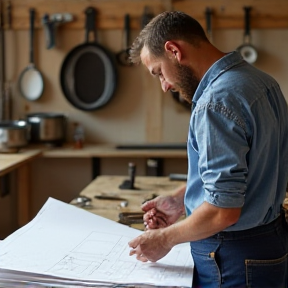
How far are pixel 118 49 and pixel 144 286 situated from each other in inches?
111

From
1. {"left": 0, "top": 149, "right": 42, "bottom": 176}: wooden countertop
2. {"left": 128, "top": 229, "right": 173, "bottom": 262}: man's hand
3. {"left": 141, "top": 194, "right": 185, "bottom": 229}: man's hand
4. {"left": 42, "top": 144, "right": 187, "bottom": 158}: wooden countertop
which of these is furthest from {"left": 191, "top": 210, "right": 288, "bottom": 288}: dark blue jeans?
{"left": 42, "top": 144, "right": 187, "bottom": 158}: wooden countertop

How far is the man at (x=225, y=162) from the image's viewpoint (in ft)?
3.56

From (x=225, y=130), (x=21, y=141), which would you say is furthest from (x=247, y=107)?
(x=21, y=141)

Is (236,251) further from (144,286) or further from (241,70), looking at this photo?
(241,70)

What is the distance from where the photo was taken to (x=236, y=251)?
121 cm

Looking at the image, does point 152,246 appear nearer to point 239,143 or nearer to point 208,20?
point 239,143

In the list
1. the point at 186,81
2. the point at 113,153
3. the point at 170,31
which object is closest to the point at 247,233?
the point at 186,81

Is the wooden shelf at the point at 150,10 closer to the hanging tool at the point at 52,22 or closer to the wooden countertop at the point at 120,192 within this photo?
the hanging tool at the point at 52,22

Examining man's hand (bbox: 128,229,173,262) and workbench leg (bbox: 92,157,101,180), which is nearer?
man's hand (bbox: 128,229,173,262)

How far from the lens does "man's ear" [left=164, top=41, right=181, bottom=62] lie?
1.21 meters

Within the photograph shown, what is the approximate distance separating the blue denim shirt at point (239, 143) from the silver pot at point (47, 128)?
2.51 m

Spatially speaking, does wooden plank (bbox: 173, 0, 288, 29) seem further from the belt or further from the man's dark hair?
the belt

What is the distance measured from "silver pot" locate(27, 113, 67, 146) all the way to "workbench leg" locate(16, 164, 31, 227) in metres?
0.27

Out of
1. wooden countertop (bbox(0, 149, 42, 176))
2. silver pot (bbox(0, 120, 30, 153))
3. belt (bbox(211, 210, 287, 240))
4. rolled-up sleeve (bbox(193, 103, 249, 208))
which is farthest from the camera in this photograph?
silver pot (bbox(0, 120, 30, 153))
